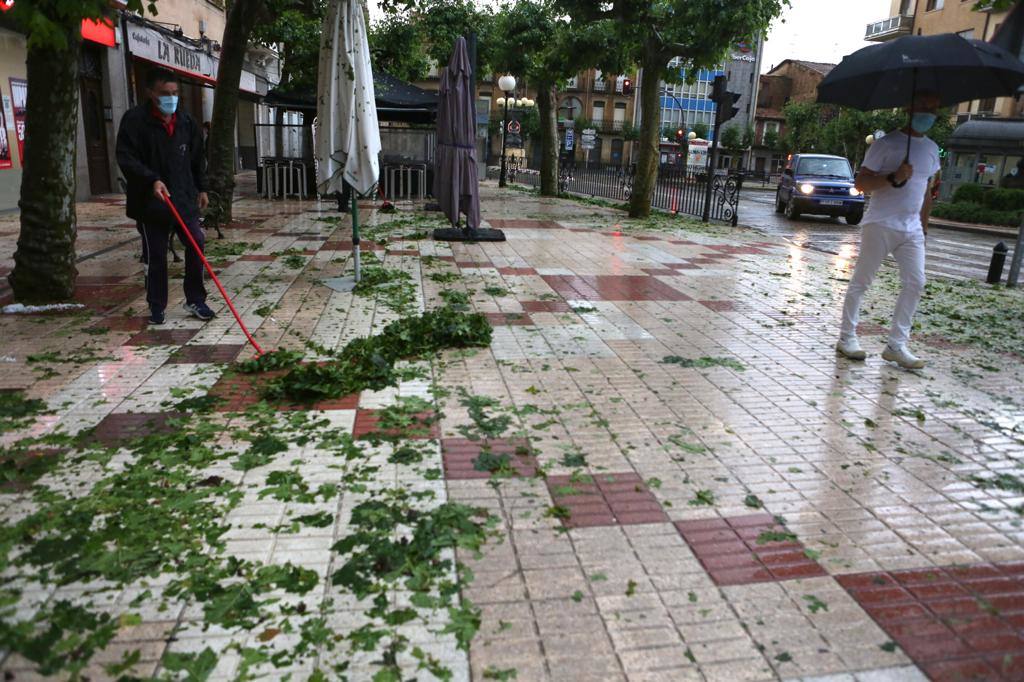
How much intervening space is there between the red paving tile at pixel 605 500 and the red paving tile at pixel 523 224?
10.7 meters

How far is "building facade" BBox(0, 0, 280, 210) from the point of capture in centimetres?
1319

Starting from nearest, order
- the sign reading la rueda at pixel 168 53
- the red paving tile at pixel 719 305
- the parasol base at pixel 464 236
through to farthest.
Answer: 1. the red paving tile at pixel 719 305
2. the parasol base at pixel 464 236
3. the sign reading la rueda at pixel 168 53

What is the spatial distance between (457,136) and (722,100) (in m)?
7.12

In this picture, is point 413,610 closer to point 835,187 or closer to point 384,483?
point 384,483

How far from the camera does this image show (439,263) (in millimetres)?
9398

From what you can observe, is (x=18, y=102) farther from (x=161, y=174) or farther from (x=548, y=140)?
(x=548, y=140)

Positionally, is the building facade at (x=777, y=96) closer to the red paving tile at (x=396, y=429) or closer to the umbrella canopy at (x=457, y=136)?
the umbrella canopy at (x=457, y=136)

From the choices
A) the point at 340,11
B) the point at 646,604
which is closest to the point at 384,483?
the point at 646,604

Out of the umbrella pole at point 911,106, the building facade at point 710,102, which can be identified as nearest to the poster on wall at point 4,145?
the umbrella pole at point 911,106

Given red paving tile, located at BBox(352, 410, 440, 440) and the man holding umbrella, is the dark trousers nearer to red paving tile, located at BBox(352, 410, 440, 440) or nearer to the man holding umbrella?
red paving tile, located at BBox(352, 410, 440, 440)

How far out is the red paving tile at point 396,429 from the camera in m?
3.96

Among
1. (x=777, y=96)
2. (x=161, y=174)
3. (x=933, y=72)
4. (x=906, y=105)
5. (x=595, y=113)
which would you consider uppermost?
(x=777, y=96)

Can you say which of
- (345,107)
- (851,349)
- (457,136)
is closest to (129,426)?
(345,107)

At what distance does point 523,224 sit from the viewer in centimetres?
1450
